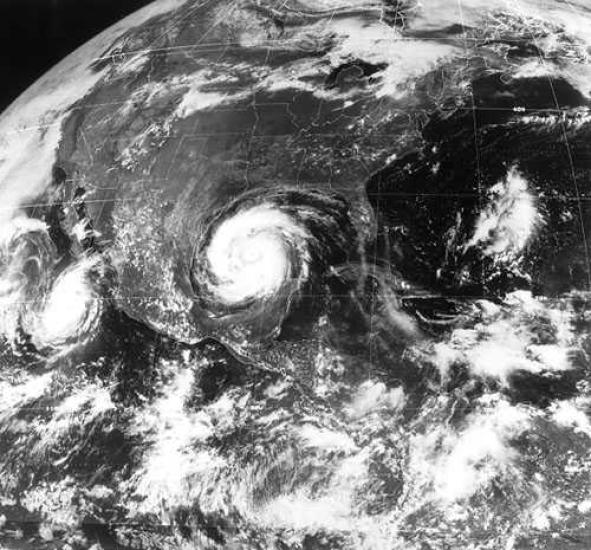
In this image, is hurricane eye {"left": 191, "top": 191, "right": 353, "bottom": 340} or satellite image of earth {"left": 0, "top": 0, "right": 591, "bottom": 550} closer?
satellite image of earth {"left": 0, "top": 0, "right": 591, "bottom": 550}

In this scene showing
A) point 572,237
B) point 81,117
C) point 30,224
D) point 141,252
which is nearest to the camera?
point 572,237

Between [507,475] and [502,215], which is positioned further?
[502,215]

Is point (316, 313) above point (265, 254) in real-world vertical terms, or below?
below

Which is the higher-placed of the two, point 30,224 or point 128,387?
point 30,224

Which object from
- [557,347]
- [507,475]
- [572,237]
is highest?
[572,237]

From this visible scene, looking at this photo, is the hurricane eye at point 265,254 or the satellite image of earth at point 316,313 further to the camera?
the hurricane eye at point 265,254

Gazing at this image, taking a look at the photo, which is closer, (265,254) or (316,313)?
(316,313)

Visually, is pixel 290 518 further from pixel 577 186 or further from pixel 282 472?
pixel 577 186

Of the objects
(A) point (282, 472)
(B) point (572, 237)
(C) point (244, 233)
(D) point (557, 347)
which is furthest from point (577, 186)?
(A) point (282, 472)
